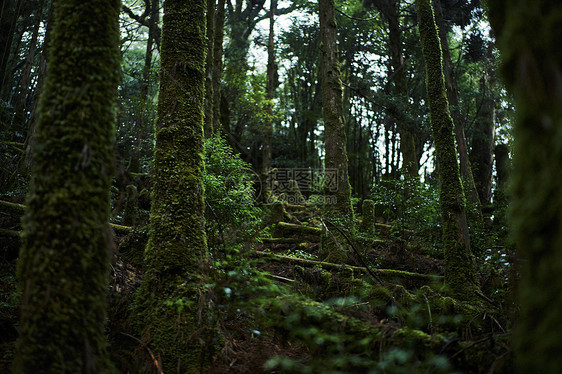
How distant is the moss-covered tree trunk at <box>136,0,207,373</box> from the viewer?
277 cm

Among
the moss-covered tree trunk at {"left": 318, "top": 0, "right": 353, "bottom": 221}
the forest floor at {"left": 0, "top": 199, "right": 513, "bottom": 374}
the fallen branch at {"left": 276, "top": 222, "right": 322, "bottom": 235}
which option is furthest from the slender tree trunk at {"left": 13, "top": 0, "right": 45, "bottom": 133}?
the fallen branch at {"left": 276, "top": 222, "right": 322, "bottom": 235}

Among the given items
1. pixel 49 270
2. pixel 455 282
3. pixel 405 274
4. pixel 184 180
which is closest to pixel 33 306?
pixel 49 270

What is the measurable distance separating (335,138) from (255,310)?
6.91 m

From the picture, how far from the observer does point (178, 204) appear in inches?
132

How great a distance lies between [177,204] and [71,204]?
1656 mm

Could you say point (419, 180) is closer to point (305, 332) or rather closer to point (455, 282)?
point (455, 282)

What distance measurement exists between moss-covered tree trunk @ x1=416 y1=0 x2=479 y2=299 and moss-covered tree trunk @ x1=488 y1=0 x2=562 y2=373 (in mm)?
4287

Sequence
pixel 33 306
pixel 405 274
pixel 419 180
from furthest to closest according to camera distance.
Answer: pixel 419 180 < pixel 405 274 < pixel 33 306

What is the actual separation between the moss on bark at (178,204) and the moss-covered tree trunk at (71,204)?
3.18 feet

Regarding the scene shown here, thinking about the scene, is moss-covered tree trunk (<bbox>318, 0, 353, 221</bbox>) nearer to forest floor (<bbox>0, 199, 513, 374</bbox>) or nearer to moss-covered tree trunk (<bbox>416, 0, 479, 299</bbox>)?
moss-covered tree trunk (<bbox>416, 0, 479, 299</bbox>)

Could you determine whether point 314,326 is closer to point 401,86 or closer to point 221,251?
point 221,251

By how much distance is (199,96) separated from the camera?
150 inches

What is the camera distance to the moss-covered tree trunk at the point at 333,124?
8.27 m

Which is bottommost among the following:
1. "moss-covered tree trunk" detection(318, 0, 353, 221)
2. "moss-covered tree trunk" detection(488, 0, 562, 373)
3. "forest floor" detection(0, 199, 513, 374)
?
"forest floor" detection(0, 199, 513, 374)
